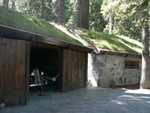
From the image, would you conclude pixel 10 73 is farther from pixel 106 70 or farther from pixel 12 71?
pixel 106 70

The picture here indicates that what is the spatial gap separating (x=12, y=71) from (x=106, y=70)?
6577 mm

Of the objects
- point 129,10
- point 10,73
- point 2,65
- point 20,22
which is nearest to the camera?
point 2,65

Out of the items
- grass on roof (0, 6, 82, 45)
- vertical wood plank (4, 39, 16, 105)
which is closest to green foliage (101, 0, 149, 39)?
grass on roof (0, 6, 82, 45)

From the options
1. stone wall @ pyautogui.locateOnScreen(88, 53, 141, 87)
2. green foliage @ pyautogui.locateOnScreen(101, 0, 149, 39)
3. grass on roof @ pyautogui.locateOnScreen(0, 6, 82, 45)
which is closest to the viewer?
grass on roof @ pyautogui.locateOnScreen(0, 6, 82, 45)

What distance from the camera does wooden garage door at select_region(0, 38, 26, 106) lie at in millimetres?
5633

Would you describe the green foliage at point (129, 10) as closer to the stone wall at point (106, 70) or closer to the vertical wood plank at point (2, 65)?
the stone wall at point (106, 70)

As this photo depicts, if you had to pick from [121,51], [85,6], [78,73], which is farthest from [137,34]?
[78,73]

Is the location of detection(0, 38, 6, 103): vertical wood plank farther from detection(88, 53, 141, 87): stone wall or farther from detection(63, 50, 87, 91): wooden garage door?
detection(88, 53, 141, 87): stone wall

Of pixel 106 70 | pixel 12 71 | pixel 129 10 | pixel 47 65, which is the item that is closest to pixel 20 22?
pixel 12 71

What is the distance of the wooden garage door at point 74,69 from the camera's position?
349 inches

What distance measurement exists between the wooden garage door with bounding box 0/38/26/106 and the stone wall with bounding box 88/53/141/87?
569 centimetres

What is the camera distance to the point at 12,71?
5.85m

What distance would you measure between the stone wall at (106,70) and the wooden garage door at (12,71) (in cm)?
569

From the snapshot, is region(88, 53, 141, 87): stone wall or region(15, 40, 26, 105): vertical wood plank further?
region(88, 53, 141, 87): stone wall
